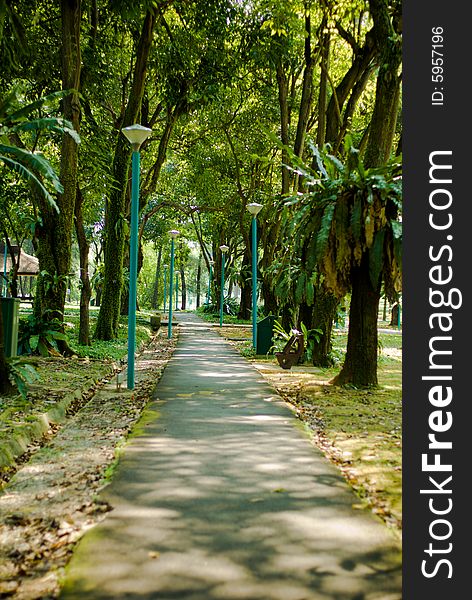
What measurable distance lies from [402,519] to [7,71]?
1339 centimetres

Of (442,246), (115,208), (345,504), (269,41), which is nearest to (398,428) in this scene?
(345,504)

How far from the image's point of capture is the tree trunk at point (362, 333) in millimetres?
10250

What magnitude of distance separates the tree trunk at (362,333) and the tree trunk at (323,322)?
8.49 feet

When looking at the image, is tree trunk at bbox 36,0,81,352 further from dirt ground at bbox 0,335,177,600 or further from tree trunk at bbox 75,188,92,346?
dirt ground at bbox 0,335,177,600

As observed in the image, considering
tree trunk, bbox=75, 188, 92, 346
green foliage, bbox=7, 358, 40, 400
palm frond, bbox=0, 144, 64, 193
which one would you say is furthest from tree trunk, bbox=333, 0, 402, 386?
tree trunk, bbox=75, 188, 92, 346

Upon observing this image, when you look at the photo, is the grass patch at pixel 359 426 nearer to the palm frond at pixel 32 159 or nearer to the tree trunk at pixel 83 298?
the palm frond at pixel 32 159

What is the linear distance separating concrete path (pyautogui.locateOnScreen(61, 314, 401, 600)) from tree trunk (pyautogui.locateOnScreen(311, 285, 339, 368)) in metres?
6.36

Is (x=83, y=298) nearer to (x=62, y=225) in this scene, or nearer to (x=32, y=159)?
(x=62, y=225)

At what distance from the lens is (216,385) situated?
10867 mm

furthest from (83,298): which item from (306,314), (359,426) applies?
(359,426)

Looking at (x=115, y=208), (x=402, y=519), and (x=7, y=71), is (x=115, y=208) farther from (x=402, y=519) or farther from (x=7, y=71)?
(x=402, y=519)

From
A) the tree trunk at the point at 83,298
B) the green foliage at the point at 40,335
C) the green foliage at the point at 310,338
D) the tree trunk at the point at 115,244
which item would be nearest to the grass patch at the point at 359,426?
the green foliage at the point at 310,338

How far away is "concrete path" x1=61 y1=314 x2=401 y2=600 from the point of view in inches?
130

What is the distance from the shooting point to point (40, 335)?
1324 centimetres
